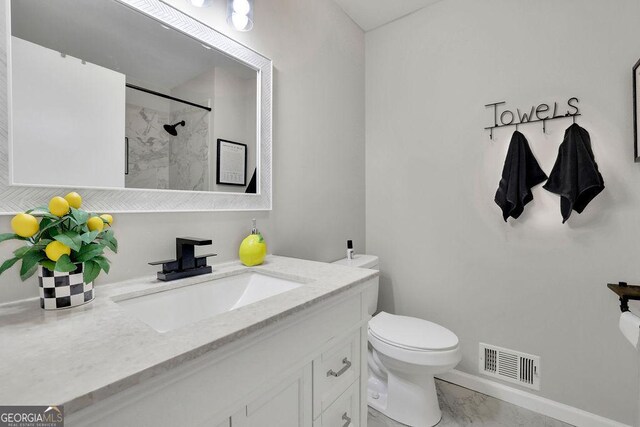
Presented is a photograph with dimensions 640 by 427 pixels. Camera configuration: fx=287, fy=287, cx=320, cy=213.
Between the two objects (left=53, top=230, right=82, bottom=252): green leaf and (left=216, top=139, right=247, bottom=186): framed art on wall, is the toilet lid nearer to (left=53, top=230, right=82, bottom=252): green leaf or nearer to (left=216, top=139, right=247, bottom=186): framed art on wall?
(left=216, top=139, right=247, bottom=186): framed art on wall

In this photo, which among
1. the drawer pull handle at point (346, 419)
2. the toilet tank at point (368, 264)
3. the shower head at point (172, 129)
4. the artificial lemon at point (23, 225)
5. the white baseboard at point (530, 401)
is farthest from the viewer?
the toilet tank at point (368, 264)

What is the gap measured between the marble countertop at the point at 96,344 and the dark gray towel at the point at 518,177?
4.48 ft

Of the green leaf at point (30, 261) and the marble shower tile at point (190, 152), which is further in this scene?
the marble shower tile at point (190, 152)

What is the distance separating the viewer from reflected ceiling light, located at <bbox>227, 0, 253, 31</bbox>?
124 centimetres

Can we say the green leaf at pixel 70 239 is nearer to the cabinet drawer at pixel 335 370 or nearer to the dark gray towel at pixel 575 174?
the cabinet drawer at pixel 335 370

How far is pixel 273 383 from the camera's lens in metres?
0.69

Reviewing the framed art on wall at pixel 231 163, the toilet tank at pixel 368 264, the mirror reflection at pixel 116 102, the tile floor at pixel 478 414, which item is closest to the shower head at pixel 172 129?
the mirror reflection at pixel 116 102

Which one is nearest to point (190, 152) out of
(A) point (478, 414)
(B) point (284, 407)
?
(B) point (284, 407)

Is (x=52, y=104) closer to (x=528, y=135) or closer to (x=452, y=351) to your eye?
(x=452, y=351)

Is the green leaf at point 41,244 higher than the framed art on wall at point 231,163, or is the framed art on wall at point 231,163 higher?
the framed art on wall at point 231,163

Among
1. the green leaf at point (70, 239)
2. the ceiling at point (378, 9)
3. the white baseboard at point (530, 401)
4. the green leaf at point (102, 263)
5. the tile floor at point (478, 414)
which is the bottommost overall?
the tile floor at point (478, 414)

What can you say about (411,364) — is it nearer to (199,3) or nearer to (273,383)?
(273,383)

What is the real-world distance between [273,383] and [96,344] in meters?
0.38

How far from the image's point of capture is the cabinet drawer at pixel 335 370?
2.78ft
